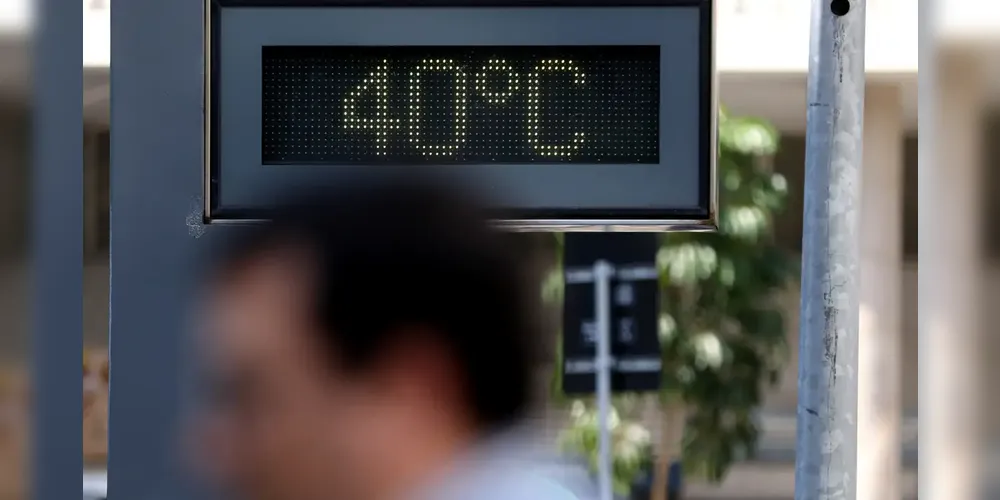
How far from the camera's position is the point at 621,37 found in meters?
1.31

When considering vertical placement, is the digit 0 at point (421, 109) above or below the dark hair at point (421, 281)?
above

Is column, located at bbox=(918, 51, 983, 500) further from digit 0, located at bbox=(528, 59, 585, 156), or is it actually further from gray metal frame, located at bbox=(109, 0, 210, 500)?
gray metal frame, located at bbox=(109, 0, 210, 500)

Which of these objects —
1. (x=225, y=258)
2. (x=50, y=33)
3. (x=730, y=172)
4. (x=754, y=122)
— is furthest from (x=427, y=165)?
(x=754, y=122)

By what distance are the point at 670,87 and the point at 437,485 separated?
63 centimetres

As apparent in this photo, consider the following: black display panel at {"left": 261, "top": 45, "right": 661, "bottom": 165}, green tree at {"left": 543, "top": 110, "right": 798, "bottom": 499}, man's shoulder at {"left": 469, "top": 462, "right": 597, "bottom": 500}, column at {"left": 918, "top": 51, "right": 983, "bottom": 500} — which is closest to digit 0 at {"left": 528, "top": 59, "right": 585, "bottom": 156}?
black display panel at {"left": 261, "top": 45, "right": 661, "bottom": 165}

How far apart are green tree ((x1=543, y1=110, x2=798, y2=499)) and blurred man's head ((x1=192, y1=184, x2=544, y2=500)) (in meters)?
0.32

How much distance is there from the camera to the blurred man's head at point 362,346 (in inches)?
52.9

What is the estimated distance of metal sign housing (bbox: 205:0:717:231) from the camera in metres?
1.31

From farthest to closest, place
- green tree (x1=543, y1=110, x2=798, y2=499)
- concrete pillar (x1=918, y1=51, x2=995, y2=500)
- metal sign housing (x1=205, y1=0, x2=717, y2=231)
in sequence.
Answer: green tree (x1=543, y1=110, x2=798, y2=499), concrete pillar (x1=918, y1=51, x2=995, y2=500), metal sign housing (x1=205, y1=0, x2=717, y2=231)

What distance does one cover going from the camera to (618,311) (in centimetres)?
153

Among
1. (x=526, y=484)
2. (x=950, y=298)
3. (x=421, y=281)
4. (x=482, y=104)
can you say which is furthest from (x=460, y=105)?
(x=950, y=298)

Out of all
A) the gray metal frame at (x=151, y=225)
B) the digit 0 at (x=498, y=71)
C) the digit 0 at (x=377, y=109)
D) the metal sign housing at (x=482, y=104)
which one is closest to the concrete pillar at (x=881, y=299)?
the metal sign housing at (x=482, y=104)

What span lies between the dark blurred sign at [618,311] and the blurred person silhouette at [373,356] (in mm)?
88

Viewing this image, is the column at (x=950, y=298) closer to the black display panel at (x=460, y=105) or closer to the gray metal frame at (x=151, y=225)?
the black display panel at (x=460, y=105)
